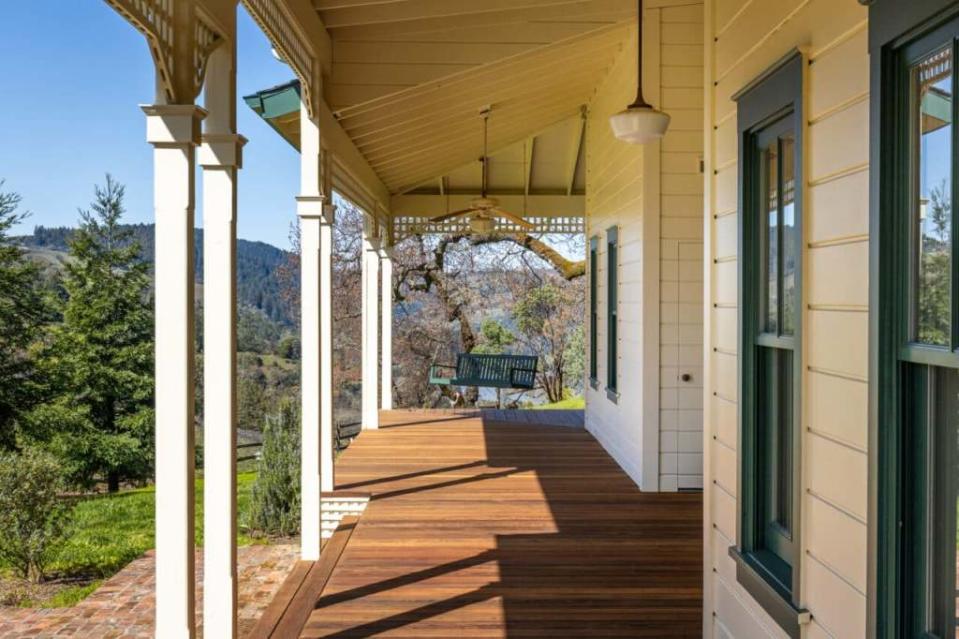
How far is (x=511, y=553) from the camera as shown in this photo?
15.6 feet

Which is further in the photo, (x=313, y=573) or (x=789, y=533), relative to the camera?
(x=313, y=573)

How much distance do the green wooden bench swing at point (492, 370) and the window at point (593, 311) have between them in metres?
1.47

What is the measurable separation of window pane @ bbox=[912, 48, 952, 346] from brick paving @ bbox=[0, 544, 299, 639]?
6971 millimetres

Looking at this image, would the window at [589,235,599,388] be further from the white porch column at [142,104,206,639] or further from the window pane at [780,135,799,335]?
the white porch column at [142,104,206,639]

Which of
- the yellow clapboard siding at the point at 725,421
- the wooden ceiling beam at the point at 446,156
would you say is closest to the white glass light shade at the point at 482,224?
the wooden ceiling beam at the point at 446,156

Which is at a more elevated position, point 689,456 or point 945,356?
point 945,356

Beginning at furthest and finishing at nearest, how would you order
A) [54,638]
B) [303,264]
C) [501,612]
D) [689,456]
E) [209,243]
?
[54,638] → [689,456] → [303,264] → [501,612] → [209,243]

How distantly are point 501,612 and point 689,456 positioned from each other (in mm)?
2809

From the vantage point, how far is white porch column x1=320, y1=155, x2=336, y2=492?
546 centimetres

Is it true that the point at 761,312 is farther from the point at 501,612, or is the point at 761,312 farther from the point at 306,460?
the point at 306,460

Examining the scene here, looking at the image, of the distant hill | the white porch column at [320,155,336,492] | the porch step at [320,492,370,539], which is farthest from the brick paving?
the distant hill

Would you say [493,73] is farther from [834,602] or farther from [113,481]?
[113,481]

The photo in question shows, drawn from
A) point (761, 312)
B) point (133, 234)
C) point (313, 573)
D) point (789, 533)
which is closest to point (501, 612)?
point (313, 573)

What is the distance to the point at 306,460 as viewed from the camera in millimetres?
5109
